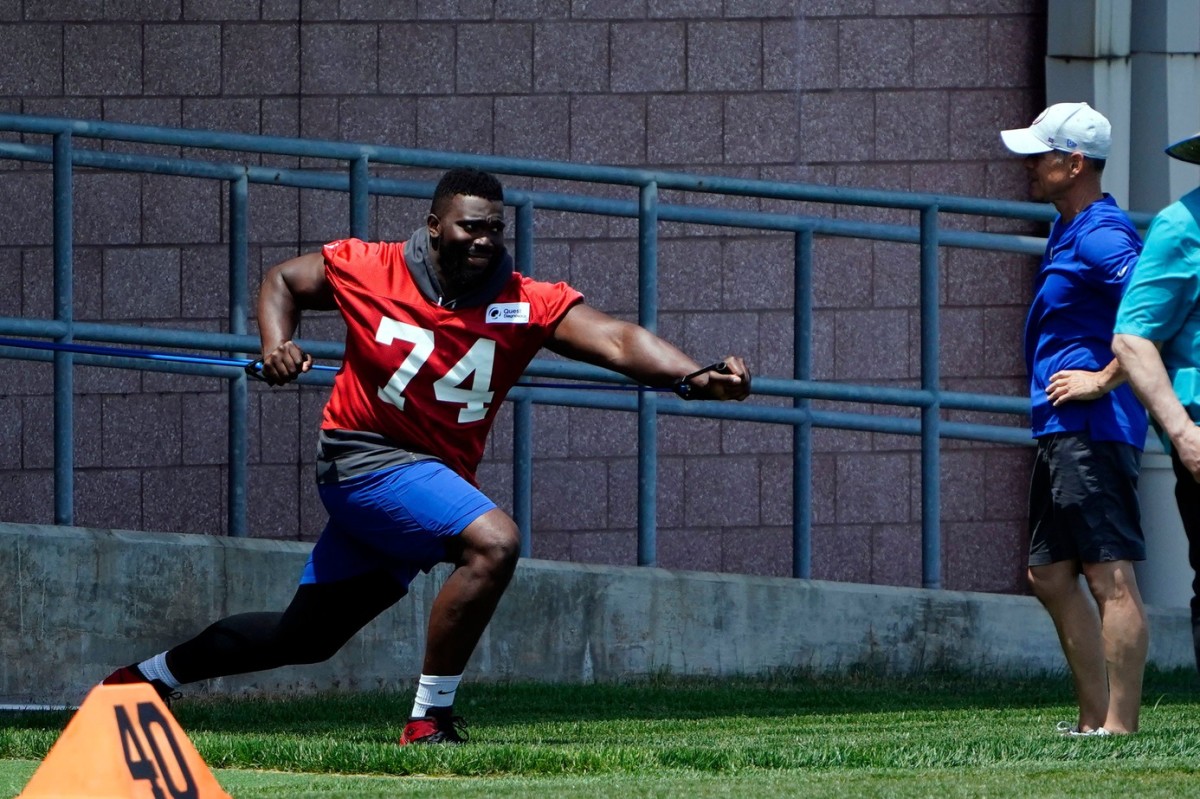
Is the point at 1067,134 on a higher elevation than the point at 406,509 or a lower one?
higher

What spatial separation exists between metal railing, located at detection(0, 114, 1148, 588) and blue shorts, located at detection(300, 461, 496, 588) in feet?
4.92

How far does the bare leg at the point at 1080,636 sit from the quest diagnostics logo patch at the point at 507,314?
161 centimetres

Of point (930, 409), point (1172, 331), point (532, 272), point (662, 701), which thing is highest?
point (532, 272)

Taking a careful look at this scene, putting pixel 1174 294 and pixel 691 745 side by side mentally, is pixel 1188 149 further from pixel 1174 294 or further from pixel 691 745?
pixel 691 745

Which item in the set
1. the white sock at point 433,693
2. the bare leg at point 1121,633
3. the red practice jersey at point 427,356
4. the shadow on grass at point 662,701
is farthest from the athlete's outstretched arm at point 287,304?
the bare leg at point 1121,633

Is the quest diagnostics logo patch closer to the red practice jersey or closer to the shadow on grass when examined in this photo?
the red practice jersey

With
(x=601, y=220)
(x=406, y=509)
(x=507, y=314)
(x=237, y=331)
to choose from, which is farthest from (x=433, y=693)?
(x=601, y=220)

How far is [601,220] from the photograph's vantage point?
32.9 feet

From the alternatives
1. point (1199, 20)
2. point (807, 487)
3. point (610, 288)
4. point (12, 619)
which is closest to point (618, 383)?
point (807, 487)

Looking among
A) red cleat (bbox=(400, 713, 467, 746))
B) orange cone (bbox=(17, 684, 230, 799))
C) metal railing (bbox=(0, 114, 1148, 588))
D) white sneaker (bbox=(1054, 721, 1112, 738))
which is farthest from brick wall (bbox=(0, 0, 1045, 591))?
orange cone (bbox=(17, 684, 230, 799))

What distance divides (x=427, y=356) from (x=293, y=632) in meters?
0.90

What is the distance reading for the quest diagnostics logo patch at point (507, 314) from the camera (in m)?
6.06

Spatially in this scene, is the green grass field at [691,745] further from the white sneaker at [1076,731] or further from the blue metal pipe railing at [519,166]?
the blue metal pipe railing at [519,166]

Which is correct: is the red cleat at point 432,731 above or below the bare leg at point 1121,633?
below
